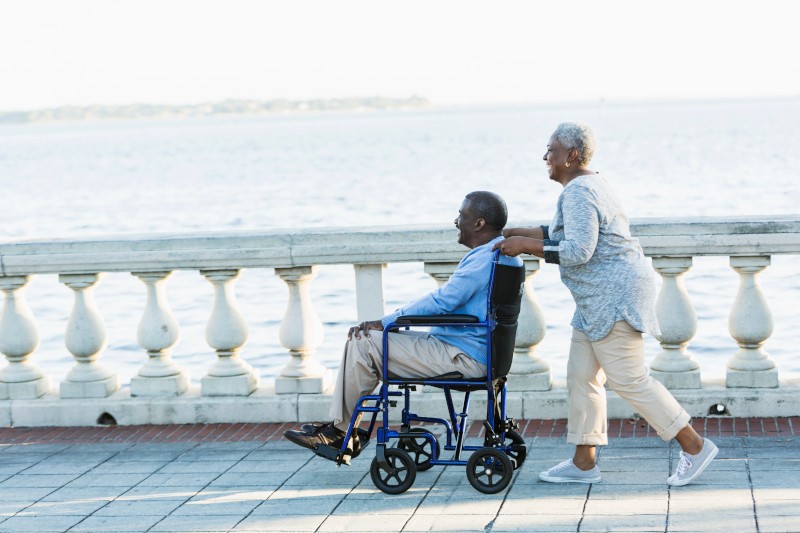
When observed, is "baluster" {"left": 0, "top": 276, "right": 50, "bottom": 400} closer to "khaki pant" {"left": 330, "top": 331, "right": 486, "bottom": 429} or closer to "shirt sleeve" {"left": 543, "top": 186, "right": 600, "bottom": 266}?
"khaki pant" {"left": 330, "top": 331, "right": 486, "bottom": 429}

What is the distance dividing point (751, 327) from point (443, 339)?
193 centimetres

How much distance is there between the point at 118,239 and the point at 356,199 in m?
42.2

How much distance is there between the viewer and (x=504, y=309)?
5.45m

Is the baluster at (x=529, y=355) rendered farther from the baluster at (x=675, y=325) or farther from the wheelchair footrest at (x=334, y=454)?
the wheelchair footrest at (x=334, y=454)

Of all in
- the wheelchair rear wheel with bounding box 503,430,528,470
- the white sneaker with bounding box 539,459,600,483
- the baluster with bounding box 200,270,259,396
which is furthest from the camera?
the baluster with bounding box 200,270,259,396

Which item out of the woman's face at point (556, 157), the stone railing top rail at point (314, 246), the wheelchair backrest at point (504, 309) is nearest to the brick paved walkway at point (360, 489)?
the wheelchair backrest at point (504, 309)

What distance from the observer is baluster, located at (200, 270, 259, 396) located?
6914mm

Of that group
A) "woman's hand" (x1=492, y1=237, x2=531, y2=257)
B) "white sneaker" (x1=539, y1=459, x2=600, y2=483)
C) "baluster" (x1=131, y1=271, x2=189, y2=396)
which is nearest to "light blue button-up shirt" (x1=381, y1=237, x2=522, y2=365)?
"woman's hand" (x1=492, y1=237, x2=531, y2=257)

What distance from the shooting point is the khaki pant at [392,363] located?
18.2ft

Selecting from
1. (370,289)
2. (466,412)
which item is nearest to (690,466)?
(466,412)

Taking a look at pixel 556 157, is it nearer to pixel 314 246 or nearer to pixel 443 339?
pixel 443 339

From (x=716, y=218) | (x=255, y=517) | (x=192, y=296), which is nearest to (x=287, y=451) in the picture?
(x=255, y=517)

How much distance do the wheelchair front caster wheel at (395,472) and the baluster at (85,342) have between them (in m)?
2.29

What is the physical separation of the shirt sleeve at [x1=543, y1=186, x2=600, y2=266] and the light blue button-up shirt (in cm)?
25
